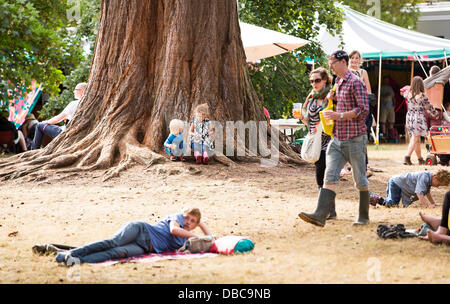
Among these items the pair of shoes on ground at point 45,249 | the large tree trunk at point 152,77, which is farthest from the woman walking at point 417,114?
the pair of shoes on ground at point 45,249

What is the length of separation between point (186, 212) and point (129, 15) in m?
6.58

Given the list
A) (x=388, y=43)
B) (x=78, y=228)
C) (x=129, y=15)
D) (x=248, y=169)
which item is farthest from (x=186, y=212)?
(x=388, y=43)

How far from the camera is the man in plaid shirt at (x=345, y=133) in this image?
22.1 feet

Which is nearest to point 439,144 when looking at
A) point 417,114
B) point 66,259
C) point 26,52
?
point 417,114

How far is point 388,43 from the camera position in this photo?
21.2 m

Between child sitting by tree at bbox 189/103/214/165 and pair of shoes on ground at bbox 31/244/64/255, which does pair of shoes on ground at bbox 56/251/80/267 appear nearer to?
pair of shoes on ground at bbox 31/244/64/255

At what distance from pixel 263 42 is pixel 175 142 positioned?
4.97 metres

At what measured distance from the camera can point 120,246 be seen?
5500 millimetres

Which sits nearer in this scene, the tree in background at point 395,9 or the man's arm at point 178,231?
the man's arm at point 178,231

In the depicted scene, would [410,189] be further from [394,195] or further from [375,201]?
[375,201]

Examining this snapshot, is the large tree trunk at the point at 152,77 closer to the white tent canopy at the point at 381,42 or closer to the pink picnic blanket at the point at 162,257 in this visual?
the pink picnic blanket at the point at 162,257

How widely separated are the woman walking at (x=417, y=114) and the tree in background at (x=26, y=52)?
8819mm

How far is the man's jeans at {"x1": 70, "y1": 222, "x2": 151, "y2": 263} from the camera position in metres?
5.30

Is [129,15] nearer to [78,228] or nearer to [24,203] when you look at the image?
[24,203]
